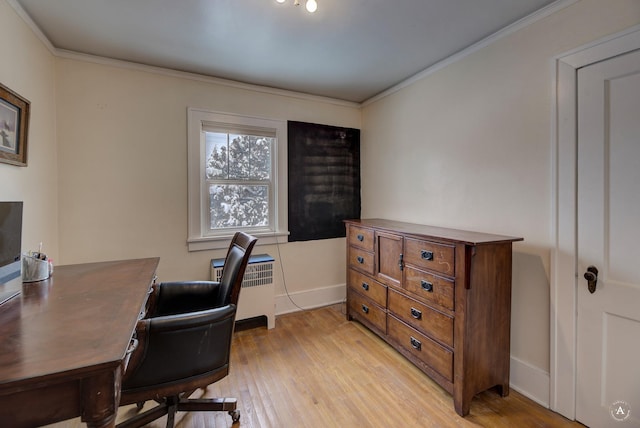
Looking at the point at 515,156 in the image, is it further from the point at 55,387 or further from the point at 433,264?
the point at 55,387

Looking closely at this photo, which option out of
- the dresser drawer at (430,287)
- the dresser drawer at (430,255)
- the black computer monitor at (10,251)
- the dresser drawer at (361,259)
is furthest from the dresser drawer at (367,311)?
the black computer monitor at (10,251)

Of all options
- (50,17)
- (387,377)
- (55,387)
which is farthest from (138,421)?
(50,17)

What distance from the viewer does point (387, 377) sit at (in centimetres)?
204

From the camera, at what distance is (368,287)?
2.61 m

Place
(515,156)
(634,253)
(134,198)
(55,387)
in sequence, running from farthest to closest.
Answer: (134,198), (515,156), (634,253), (55,387)

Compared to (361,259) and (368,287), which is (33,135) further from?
(368,287)

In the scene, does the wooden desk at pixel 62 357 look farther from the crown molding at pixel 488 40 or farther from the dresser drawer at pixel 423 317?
the crown molding at pixel 488 40

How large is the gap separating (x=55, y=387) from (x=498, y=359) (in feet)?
7.28

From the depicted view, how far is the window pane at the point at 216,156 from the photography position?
2795 mm

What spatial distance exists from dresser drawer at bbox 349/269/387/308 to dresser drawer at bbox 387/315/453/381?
171 millimetres

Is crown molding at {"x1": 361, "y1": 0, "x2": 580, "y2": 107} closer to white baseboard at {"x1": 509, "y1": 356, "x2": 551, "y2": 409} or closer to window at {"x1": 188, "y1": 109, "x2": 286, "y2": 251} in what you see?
window at {"x1": 188, "y1": 109, "x2": 286, "y2": 251}

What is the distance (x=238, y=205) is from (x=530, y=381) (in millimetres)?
2770

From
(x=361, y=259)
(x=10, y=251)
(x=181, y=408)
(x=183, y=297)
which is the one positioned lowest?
(x=181, y=408)
